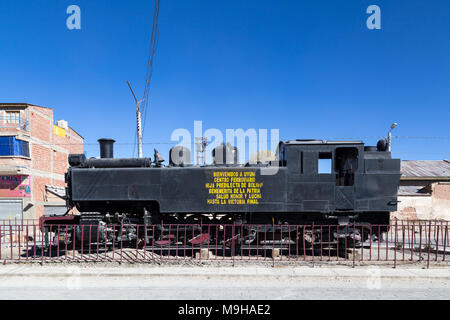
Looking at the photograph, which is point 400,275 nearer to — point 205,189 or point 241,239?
point 241,239

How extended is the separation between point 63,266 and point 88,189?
7.06 feet

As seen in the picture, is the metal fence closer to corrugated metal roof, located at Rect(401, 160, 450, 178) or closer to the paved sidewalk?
the paved sidewalk

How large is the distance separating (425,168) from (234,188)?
2108cm

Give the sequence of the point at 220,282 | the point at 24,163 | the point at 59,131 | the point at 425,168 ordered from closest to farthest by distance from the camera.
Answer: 1. the point at 220,282
2. the point at 24,163
3. the point at 425,168
4. the point at 59,131

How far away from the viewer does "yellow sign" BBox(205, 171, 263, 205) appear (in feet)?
24.1

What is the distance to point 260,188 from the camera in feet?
24.1

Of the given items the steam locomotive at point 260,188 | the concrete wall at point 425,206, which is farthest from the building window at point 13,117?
the concrete wall at point 425,206

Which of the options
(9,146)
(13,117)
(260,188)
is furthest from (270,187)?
(13,117)

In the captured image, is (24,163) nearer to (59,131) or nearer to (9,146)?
(9,146)

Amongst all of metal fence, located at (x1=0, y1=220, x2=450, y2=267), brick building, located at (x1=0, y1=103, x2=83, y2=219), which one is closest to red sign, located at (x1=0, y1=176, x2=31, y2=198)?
brick building, located at (x1=0, y1=103, x2=83, y2=219)

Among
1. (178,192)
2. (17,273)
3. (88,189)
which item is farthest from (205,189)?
(17,273)

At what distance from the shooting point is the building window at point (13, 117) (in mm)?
17594

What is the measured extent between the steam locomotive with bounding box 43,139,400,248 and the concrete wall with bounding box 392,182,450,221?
32.7ft

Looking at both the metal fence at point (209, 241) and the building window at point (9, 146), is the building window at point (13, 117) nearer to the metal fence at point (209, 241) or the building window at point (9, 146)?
the building window at point (9, 146)
